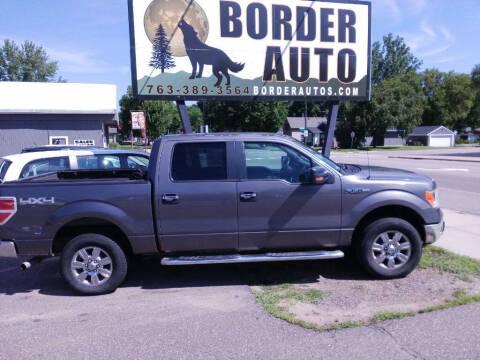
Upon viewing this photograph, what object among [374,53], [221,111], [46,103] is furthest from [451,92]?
[46,103]

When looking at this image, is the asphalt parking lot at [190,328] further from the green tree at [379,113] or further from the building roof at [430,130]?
the building roof at [430,130]

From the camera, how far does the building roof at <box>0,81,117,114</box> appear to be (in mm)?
17891

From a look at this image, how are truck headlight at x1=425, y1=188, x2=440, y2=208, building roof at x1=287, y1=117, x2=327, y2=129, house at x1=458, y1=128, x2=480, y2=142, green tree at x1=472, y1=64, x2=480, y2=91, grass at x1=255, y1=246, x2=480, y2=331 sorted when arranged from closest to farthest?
grass at x1=255, y1=246, x2=480, y2=331 → truck headlight at x1=425, y1=188, x2=440, y2=208 → green tree at x1=472, y1=64, x2=480, y2=91 → building roof at x1=287, y1=117, x2=327, y2=129 → house at x1=458, y1=128, x2=480, y2=142

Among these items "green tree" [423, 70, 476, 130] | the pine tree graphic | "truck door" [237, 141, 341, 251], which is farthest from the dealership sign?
"green tree" [423, 70, 476, 130]

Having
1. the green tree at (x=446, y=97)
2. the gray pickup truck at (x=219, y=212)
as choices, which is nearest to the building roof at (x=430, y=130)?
the green tree at (x=446, y=97)

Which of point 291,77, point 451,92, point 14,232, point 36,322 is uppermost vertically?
point 451,92

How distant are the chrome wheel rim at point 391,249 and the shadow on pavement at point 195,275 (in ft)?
1.11

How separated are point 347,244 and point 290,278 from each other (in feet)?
2.87

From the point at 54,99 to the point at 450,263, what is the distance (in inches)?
745

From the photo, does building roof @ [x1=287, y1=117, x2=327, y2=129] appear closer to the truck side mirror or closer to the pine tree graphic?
the pine tree graphic

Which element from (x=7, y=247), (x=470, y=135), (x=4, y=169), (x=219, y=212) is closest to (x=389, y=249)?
(x=219, y=212)

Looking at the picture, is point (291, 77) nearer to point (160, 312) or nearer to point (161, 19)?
point (161, 19)

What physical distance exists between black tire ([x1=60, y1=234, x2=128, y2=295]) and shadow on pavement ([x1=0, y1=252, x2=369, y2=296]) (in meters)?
0.25

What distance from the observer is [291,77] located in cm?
870
